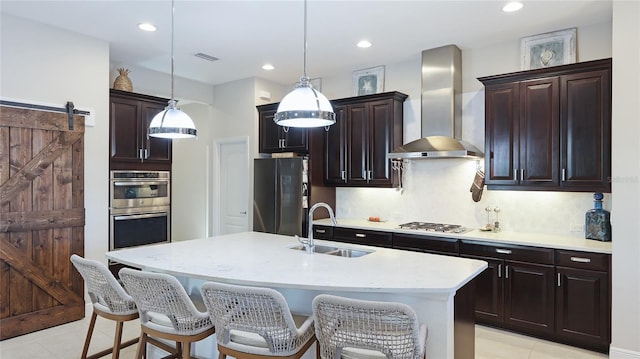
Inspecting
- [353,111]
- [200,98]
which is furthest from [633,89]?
[200,98]

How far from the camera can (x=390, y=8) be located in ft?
11.3

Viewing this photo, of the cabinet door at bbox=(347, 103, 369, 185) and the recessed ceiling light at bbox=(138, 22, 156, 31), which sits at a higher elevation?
the recessed ceiling light at bbox=(138, 22, 156, 31)

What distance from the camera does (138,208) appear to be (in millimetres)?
4883

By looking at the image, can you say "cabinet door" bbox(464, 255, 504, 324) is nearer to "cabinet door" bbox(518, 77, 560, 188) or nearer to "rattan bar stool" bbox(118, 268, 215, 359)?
"cabinet door" bbox(518, 77, 560, 188)

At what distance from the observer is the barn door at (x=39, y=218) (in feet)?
11.7

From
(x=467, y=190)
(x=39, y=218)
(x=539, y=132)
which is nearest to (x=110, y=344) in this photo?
(x=39, y=218)

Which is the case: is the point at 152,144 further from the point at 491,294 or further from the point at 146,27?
the point at 491,294

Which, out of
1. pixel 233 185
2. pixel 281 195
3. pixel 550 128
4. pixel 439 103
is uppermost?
pixel 439 103

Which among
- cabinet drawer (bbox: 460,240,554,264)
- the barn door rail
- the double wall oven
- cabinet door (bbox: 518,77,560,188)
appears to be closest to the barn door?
the barn door rail

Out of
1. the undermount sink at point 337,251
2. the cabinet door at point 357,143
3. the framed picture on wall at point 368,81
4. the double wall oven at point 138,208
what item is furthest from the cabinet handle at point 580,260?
the double wall oven at point 138,208

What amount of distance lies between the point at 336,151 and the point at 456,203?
163cm

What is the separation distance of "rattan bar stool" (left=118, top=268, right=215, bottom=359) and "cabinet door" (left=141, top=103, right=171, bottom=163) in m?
3.04

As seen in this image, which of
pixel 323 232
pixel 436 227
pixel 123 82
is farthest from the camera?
pixel 323 232

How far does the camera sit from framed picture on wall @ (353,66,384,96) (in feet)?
17.0
